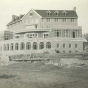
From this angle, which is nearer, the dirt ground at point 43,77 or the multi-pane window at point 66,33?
the dirt ground at point 43,77

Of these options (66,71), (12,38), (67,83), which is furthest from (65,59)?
(12,38)

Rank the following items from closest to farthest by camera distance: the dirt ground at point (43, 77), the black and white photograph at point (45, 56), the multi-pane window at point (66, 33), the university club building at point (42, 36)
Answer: the dirt ground at point (43, 77), the black and white photograph at point (45, 56), the university club building at point (42, 36), the multi-pane window at point (66, 33)

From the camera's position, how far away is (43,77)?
5.00 m

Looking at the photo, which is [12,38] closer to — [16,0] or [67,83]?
[16,0]

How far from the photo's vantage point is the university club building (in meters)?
6.86

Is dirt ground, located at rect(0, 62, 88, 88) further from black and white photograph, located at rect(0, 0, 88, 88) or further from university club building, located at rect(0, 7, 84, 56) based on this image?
university club building, located at rect(0, 7, 84, 56)

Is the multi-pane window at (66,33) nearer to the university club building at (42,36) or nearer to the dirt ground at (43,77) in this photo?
the university club building at (42,36)

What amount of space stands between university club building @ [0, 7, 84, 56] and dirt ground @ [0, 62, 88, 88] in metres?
1.31

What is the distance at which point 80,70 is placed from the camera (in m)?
5.13

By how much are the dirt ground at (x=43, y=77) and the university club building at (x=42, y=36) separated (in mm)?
1306

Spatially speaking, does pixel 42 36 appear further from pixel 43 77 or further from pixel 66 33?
pixel 43 77

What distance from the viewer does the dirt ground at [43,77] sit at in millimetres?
4781

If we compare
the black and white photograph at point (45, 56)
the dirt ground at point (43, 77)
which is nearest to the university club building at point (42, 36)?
the black and white photograph at point (45, 56)

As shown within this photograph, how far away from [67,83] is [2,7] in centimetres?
291
